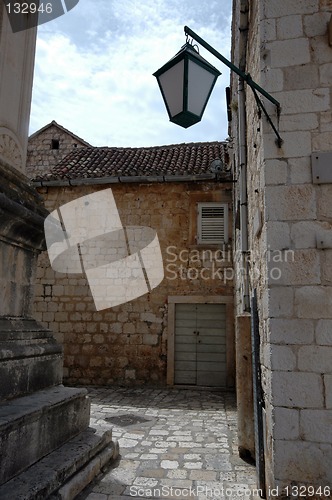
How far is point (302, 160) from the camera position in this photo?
3086 millimetres

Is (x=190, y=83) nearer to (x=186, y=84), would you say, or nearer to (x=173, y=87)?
(x=186, y=84)

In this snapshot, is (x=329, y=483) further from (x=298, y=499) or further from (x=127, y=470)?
(x=127, y=470)

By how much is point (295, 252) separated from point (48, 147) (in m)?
13.4

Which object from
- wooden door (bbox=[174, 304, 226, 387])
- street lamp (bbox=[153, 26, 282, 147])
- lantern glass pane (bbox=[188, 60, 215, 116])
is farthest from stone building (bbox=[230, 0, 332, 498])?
wooden door (bbox=[174, 304, 226, 387])

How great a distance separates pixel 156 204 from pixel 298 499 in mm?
7468

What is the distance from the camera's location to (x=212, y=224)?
923 centimetres

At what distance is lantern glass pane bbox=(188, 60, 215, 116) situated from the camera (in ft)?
9.88

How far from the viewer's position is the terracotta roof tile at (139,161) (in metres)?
9.62

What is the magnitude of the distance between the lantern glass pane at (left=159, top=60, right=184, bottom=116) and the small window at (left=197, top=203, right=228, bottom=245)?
6117 mm

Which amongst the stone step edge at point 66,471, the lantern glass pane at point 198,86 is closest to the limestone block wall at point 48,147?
the lantern glass pane at point 198,86

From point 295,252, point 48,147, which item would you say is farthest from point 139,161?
point 295,252

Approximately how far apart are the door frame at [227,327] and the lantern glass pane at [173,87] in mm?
6257

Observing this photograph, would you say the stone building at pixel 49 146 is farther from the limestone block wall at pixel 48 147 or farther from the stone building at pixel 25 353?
the stone building at pixel 25 353

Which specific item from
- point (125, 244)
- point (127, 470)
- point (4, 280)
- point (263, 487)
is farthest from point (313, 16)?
point (125, 244)
